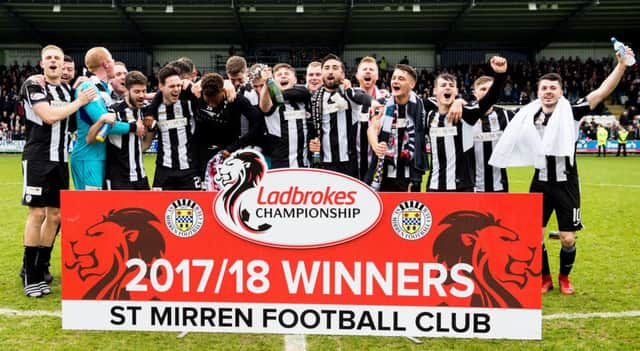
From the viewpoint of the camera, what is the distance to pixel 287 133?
5191 mm

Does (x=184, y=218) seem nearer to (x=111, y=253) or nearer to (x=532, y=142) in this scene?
(x=111, y=253)

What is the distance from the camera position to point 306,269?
3322mm

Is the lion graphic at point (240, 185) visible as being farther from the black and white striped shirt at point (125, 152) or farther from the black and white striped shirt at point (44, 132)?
the black and white striped shirt at point (44, 132)

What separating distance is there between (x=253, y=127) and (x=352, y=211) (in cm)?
210

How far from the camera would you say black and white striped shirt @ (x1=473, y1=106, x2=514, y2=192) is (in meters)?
5.19

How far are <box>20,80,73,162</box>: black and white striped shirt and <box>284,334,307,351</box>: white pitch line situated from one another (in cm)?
267

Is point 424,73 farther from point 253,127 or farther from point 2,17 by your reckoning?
point 253,127

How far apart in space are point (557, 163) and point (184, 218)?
10.7 feet

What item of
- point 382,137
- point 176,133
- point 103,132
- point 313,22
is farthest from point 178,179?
point 313,22

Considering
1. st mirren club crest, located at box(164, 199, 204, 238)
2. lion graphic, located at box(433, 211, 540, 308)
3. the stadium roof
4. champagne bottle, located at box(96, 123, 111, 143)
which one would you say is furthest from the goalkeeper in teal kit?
the stadium roof

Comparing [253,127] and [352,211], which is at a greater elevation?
[253,127]

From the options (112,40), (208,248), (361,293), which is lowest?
(361,293)

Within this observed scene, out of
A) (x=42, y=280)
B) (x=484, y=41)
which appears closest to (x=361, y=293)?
(x=42, y=280)

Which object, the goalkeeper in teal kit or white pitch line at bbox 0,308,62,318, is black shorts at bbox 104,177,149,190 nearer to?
the goalkeeper in teal kit
